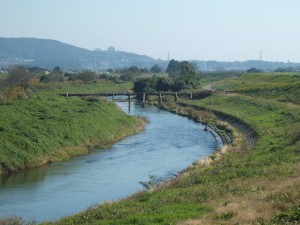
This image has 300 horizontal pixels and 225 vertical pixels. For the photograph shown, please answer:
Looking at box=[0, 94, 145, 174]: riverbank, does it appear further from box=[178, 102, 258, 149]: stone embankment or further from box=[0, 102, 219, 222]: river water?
box=[178, 102, 258, 149]: stone embankment

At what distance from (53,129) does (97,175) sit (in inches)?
456

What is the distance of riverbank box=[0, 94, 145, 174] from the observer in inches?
1447

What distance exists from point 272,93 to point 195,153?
132ft

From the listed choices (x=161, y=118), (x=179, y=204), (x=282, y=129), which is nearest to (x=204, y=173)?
(x=179, y=204)

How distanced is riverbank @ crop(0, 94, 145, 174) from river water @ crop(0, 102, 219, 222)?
1350mm

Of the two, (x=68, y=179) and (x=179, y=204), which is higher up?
(x=179, y=204)

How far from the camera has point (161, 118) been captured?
228 feet

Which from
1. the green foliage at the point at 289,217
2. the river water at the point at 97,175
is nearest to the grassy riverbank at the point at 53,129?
the river water at the point at 97,175

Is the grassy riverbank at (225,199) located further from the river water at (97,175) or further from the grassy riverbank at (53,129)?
the grassy riverbank at (53,129)

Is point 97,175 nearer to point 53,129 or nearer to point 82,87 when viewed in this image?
point 53,129

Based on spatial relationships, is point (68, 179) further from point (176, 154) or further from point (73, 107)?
point (73, 107)

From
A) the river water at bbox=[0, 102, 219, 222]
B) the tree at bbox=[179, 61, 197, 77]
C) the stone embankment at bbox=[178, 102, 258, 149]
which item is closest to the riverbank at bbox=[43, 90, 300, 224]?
the river water at bbox=[0, 102, 219, 222]

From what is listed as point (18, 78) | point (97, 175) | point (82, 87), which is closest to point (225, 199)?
point (97, 175)

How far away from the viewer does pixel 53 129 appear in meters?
43.6
